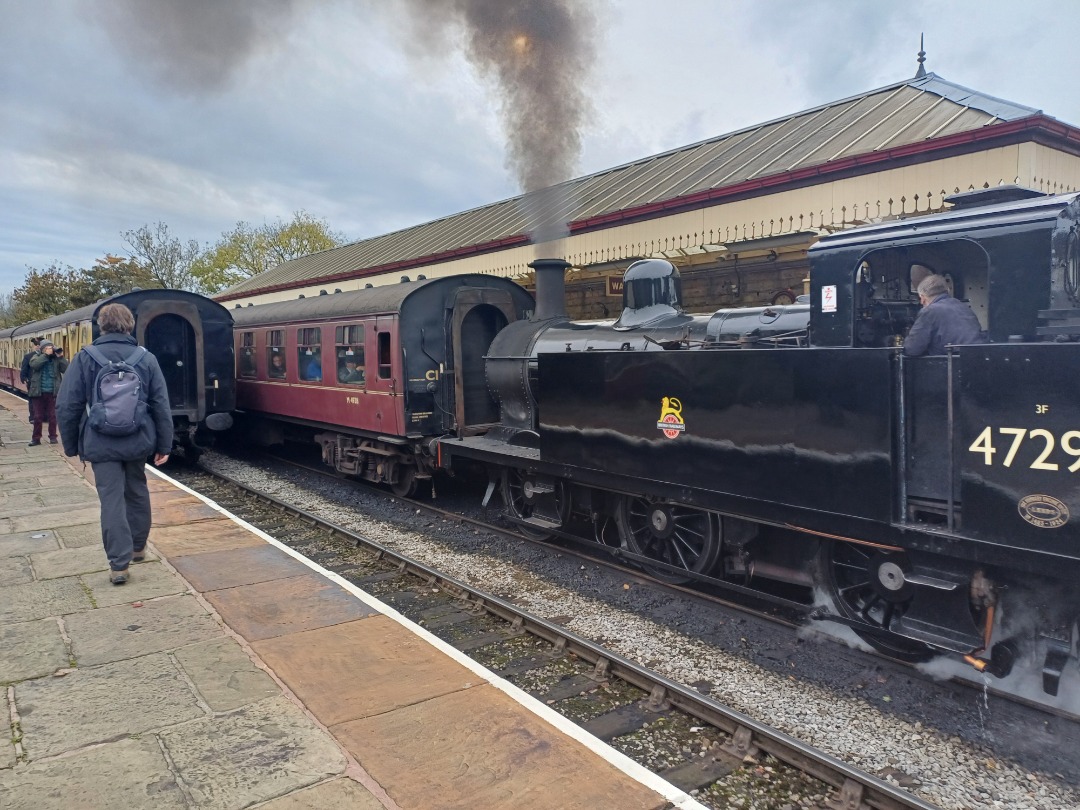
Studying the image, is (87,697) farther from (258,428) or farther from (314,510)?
(258,428)

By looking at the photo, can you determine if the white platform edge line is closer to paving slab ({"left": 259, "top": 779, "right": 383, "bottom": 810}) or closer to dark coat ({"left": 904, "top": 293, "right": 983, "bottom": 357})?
paving slab ({"left": 259, "top": 779, "right": 383, "bottom": 810})

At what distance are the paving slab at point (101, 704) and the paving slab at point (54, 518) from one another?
376cm

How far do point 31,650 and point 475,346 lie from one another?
238 inches

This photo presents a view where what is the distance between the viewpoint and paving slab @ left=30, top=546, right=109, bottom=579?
5219 millimetres

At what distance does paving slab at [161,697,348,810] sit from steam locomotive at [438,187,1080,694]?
2.86m

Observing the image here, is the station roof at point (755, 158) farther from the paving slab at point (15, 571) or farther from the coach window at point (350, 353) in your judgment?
the paving slab at point (15, 571)

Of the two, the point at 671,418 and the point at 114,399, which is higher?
the point at 114,399

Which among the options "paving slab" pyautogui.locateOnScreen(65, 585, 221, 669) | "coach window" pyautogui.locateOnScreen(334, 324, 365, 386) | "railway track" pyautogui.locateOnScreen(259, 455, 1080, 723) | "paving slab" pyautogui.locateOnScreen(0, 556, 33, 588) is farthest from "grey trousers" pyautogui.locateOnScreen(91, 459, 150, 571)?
"coach window" pyautogui.locateOnScreen(334, 324, 365, 386)

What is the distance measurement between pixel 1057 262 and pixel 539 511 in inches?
189

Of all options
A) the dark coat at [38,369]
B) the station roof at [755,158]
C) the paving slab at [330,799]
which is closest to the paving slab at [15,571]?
the paving slab at [330,799]

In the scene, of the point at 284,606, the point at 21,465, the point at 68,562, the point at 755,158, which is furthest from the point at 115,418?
the point at 755,158

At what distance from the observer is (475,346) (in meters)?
9.21

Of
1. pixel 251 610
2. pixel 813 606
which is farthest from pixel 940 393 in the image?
pixel 251 610

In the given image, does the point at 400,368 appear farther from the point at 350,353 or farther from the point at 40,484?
the point at 40,484
